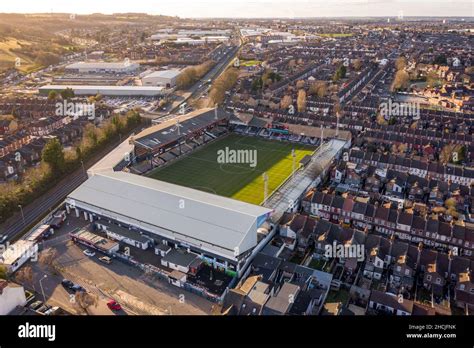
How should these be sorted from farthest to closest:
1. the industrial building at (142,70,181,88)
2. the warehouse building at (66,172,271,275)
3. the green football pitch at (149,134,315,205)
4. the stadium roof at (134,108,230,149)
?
the industrial building at (142,70,181,88), the stadium roof at (134,108,230,149), the green football pitch at (149,134,315,205), the warehouse building at (66,172,271,275)

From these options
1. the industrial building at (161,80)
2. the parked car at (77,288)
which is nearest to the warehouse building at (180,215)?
the parked car at (77,288)

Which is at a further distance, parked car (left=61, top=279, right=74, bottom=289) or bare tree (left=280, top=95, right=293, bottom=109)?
bare tree (left=280, top=95, right=293, bottom=109)

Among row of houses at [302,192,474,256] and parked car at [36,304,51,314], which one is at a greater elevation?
row of houses at [302,192,474,256]

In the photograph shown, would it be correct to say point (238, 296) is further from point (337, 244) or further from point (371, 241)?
point (371, 241)

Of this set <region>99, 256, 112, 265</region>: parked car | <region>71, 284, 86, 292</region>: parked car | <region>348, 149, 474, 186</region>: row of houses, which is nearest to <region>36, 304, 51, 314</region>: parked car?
<region>71, 284, 86, 292</region>: parked car

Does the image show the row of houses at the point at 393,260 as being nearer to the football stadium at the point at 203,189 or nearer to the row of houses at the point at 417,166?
the football stadium at the point at 203,189

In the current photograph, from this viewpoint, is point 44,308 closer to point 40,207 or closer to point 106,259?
point 106,259

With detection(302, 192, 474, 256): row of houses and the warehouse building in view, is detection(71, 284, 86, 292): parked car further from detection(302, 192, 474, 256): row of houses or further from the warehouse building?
detection(302, 192, 474, 256): row of houses
